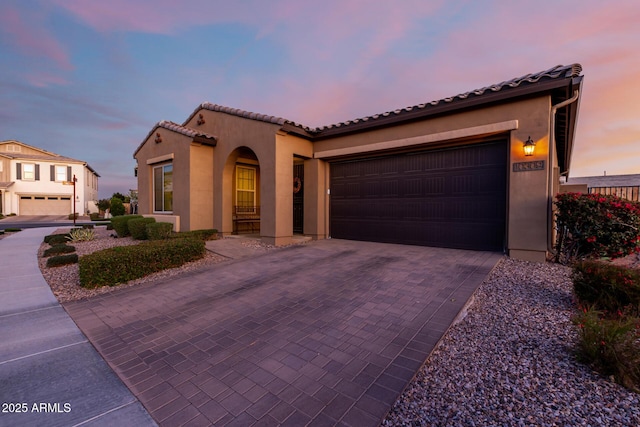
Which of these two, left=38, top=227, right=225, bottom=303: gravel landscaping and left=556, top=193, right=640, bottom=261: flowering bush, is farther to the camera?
left=38, top=227, right=225, bottom=303: gravel landscaping

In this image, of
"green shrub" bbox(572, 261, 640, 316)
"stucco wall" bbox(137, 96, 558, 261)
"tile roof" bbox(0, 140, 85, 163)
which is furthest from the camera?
"tile roof" bbox(0, 140, 85, 163)

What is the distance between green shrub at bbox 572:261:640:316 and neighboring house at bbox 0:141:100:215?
1613 inches

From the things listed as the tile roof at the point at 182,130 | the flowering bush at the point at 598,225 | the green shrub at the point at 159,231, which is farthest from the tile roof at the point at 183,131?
the flowering bush at the point at 598,225

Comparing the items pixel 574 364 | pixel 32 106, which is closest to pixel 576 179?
pixel 574 364

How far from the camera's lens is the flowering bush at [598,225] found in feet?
16.0

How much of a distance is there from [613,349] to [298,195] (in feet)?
32.0

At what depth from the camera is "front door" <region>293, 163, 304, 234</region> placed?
1099 cm

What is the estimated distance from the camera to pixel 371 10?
25.9 ft

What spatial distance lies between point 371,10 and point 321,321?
28.7 ft

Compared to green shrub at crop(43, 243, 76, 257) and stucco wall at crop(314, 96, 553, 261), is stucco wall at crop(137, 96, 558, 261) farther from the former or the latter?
green shrub at crop(43, 243, 76, 257)

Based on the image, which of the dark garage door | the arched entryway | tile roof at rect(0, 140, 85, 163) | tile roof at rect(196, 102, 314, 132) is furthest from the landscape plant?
tile roof at rect(0, 140, 85, 163)

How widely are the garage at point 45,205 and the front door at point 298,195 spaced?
110 feet

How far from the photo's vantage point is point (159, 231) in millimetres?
9141

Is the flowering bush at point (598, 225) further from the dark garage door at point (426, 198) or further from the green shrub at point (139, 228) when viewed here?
the green shrub at point (139, 228)
